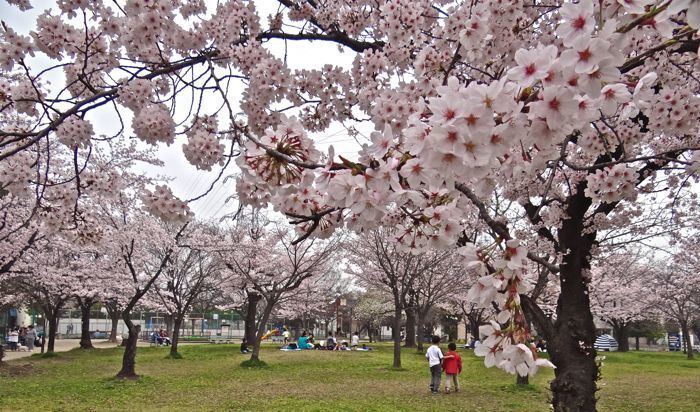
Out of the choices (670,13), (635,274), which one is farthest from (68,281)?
(635,274)

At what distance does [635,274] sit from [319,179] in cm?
2626

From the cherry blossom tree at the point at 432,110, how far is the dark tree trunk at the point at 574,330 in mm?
19

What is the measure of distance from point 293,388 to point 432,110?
10.4 m

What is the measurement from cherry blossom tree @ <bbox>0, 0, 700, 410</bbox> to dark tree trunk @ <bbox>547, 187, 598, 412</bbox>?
0.02 meters

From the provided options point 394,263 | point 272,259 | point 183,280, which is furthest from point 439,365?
point 183,280

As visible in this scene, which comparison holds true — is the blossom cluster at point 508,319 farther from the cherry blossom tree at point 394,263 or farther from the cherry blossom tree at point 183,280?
the cherry blossom tree at point 183,280

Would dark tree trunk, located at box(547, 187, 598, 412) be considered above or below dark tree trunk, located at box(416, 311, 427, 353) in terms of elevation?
above

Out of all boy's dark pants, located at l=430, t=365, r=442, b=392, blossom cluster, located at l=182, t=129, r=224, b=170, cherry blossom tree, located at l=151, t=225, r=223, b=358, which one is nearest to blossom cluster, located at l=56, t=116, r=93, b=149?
blossom cluster, located at l=182, t=129, r=224, b=170

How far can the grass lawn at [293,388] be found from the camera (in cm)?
862

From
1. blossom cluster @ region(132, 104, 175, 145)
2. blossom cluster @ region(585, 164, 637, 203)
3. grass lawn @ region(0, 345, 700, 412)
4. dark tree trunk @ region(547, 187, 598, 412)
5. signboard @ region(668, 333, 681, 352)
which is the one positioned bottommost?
signboard @ region(668, 333, 681, 352)

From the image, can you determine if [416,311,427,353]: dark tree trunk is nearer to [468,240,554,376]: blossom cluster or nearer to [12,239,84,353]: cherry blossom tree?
[12,239,84,353]: cherry blossom tree

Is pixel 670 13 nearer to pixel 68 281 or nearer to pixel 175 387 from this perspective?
pixel 175 387

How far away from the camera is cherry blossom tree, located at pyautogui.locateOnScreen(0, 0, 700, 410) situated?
4.04ft

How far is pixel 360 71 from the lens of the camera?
4.16 m
